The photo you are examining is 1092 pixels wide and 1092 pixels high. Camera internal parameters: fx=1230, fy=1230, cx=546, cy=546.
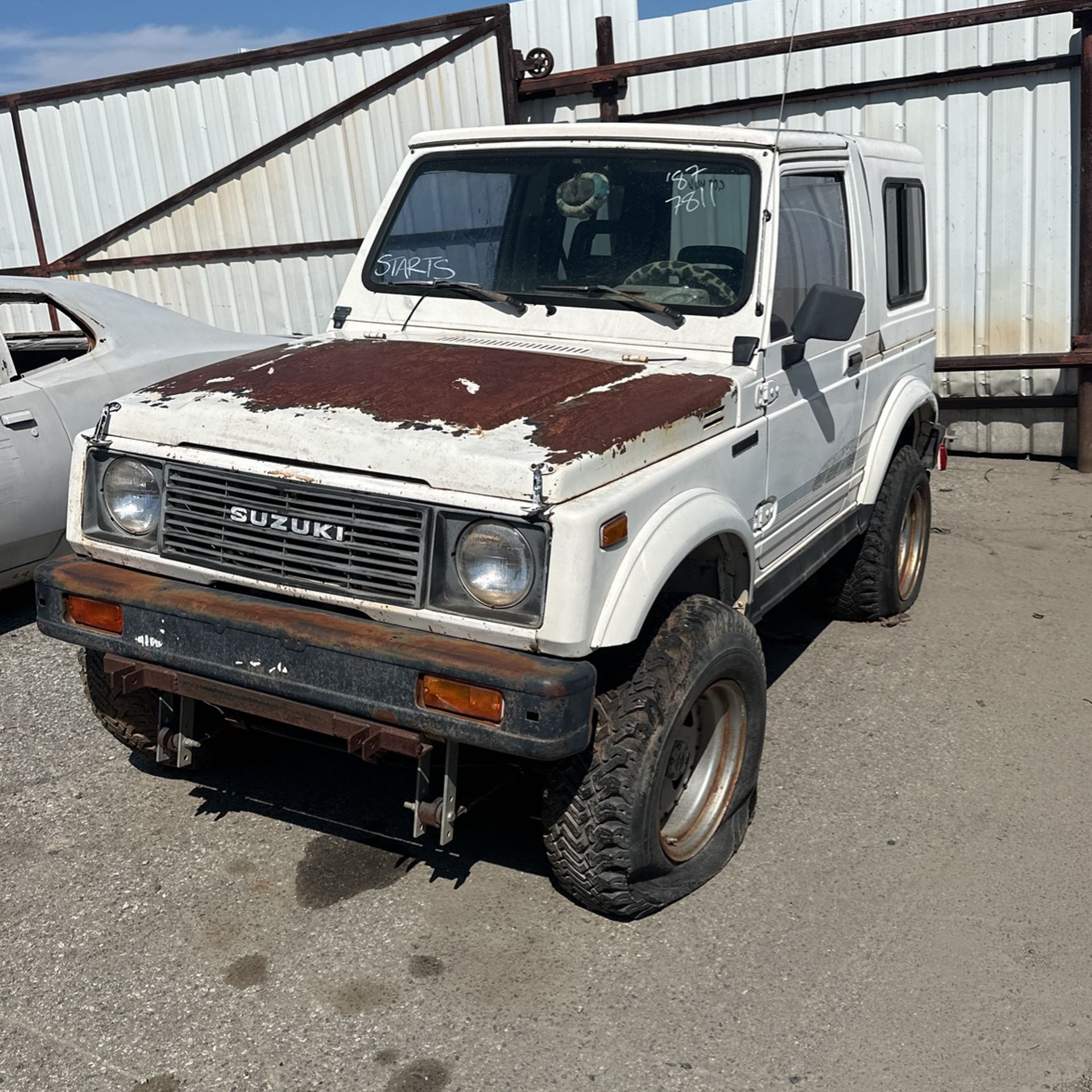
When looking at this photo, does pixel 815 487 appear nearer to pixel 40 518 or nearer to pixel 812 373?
pixel 812 373

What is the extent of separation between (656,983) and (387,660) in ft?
3.55

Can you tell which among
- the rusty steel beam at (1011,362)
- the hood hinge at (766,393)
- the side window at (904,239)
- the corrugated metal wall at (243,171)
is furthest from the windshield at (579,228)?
the rusty steel beam at (1011,362)

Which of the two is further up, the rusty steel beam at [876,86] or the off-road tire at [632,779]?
the rusty steel beam at [876,86]

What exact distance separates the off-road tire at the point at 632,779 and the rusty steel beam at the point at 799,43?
4913mm

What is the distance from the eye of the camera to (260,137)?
9.23 metres

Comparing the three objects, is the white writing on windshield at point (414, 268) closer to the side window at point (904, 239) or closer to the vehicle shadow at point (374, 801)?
the vehicle shadow at point (374, 801)

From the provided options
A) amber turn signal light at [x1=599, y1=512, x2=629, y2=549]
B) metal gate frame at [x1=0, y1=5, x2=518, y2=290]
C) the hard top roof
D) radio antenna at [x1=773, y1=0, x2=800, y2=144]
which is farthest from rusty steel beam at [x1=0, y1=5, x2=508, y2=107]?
amber turn signal light at [x1=599, y1=512, x2=629, y2=549]

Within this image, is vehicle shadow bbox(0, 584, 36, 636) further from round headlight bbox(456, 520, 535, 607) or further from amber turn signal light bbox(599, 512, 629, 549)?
amber turn signal light bbox(599, 512, 629, 549)

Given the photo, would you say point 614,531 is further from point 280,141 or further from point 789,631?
point 280,141

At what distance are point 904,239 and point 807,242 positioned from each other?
3.85 ft

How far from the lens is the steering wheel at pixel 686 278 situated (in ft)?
12.8

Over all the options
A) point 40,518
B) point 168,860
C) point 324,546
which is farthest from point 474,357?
point 40,518

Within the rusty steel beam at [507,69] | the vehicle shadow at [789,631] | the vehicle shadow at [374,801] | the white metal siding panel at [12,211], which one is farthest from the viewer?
the white metal siding panel at [12,211]

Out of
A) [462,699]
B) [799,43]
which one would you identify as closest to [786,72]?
[462,699]
